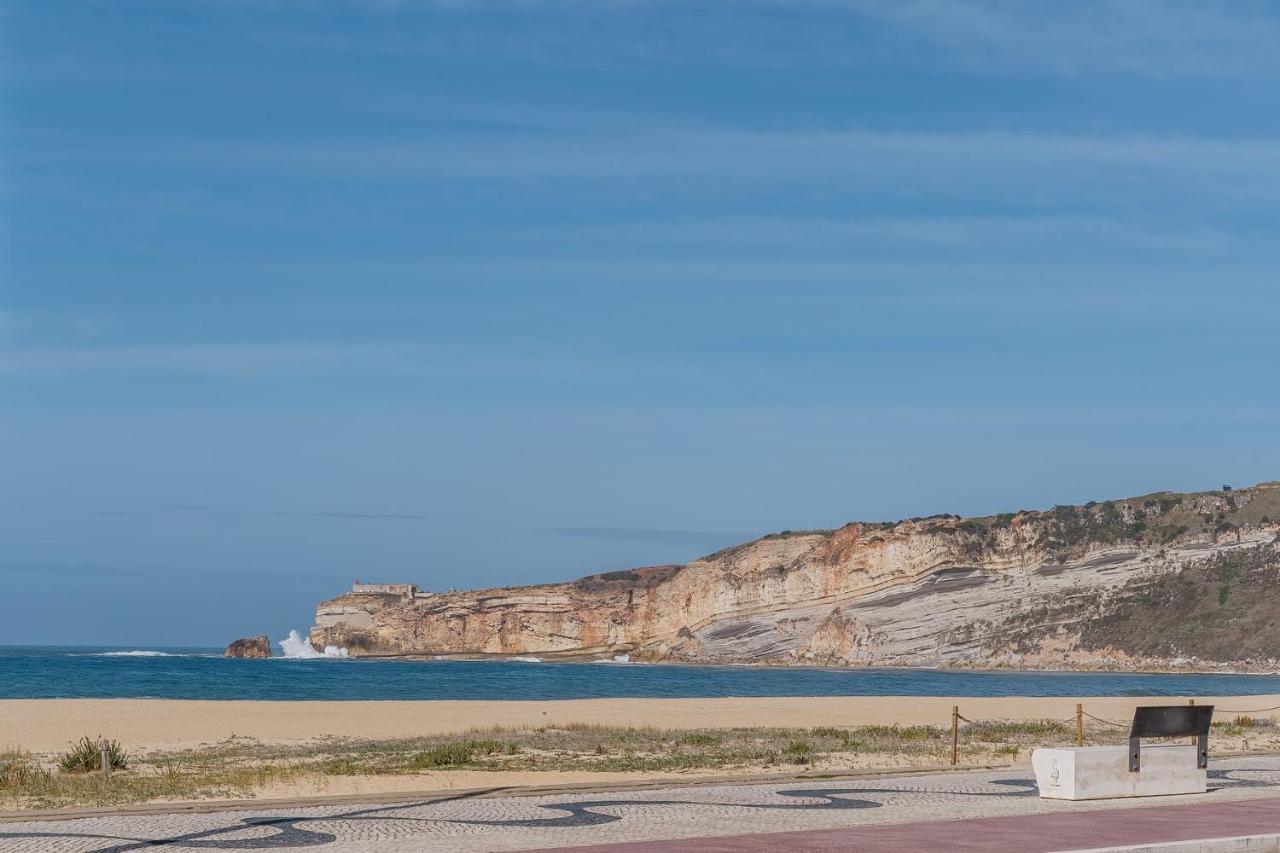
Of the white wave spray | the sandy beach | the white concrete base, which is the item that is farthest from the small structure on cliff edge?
the white concrete base

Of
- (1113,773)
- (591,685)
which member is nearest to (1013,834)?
(1113,773)

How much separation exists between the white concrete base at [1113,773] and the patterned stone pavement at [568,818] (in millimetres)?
284

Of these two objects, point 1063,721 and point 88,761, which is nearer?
point 88,761

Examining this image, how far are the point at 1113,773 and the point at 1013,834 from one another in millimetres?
4192

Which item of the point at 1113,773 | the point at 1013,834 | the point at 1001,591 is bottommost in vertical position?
the point at 1013,834

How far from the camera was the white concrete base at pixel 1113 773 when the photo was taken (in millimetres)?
16906

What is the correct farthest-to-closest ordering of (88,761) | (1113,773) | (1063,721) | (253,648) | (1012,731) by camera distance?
1. (253,648)
2. (1063,721)
3. (1012,731)
4. (88,761)
5. (1113,773)

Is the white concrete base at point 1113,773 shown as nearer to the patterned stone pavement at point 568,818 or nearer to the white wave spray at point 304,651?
the patterned stone pavement at point 568,818

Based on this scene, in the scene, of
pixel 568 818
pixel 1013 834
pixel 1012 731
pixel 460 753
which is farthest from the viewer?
pixel 1012 731

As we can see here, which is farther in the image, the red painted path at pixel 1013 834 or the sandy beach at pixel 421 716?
the sandy beach at pixel 421 716

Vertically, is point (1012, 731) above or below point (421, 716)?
below

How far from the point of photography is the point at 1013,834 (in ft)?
44.3

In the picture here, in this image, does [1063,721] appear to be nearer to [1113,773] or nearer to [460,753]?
[460,753]

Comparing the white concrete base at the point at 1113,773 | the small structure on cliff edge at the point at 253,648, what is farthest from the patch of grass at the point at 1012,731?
the small structure on cliff edge at the point at 253,648
